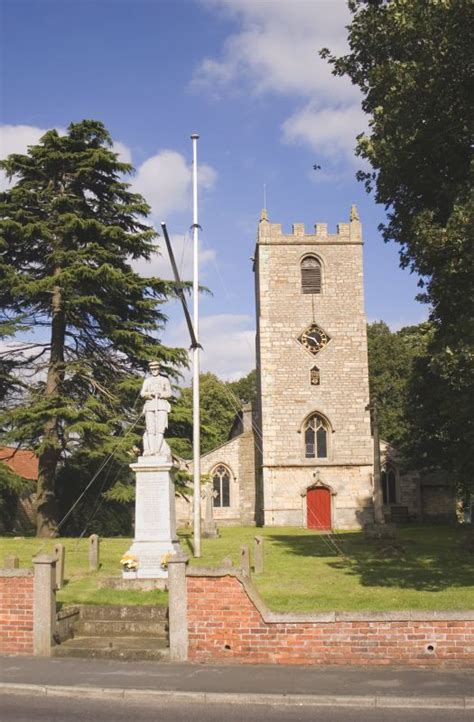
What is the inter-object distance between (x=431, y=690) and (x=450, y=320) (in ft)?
26.6

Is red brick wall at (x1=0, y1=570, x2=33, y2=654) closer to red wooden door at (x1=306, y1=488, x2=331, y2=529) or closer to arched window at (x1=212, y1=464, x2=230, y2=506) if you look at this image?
red wooden door at (x1=306, y1=488, x2=331, y2=529)

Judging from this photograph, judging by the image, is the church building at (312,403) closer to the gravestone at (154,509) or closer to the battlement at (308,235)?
the battlement at (308,235)

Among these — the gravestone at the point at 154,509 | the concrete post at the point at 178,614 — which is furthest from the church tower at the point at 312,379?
the concrete post at the point at 178,614

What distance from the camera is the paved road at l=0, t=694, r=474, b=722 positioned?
766 cm

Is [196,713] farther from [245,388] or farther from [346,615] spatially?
[245,388]

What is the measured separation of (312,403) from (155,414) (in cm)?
2069

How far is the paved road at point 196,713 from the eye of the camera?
7.66 meters

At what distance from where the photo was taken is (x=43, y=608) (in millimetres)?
10445

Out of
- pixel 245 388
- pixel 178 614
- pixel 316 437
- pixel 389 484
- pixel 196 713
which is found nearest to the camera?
pixel 196 713

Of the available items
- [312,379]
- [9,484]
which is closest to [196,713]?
[9,484]

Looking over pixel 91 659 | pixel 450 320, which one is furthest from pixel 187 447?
pixel 91 659

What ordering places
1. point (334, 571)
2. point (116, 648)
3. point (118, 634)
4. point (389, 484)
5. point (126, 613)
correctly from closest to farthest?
point (116, 648) < point (118, 634) < point (126, 613) < point (334, 571) < point (389, 484)

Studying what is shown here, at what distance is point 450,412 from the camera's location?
17484 millimetres

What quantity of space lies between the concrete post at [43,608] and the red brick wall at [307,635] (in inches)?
83.1
